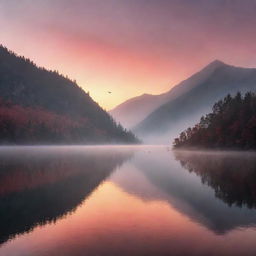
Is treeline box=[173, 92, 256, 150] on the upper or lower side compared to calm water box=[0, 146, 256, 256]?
upper

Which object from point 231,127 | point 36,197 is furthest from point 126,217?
point 231,127

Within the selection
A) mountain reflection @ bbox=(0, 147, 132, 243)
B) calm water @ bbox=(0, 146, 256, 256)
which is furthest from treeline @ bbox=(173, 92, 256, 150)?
mountain reflection @ bbox=(0, 147, 132, 243)

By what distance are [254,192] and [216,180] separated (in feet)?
42.8

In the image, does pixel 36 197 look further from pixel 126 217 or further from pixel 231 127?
pixel 231 127

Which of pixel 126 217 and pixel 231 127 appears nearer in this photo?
pixel 126 217

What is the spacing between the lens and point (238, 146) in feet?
490

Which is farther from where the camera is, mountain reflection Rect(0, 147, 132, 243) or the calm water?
mountain reflection Rect(0, 147, 132, 243)

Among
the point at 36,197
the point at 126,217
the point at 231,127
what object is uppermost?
the point at 231,127

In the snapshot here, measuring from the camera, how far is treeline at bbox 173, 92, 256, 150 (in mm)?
140650

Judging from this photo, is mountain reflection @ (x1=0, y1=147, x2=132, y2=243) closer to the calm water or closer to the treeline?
the calm water

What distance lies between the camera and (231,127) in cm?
14975

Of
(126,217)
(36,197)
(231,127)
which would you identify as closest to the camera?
(126,217)

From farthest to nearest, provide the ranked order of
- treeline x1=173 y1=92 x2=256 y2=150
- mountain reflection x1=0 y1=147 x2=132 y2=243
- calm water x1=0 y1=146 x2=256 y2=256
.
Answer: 1. treeline x1=173 y1=92 x2=256 y2=150
2. mountain reflection x1=0 y1=147 x2=132 y2=243
3. calm water x1=0 y1=146 x2=256 y2=256

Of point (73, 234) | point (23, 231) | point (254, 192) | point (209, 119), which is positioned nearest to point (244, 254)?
point (73, 234)
